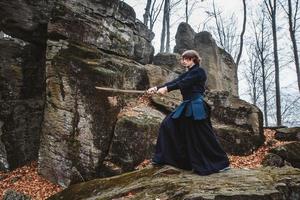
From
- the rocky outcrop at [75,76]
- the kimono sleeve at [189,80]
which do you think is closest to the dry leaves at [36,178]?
the rocky outcrop at [75,76]

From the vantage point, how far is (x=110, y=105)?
10.2 metres

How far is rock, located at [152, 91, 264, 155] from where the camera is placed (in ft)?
36.7

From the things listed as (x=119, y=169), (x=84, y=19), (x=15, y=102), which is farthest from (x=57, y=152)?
(x=84, y=19)

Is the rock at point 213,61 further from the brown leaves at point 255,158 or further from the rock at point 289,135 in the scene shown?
the brown leaves at point 255,158

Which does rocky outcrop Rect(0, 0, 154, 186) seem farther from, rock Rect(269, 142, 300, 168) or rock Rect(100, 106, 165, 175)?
rock Rect(269, 142, 300, 168)

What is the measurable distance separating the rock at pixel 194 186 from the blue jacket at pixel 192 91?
993 mm

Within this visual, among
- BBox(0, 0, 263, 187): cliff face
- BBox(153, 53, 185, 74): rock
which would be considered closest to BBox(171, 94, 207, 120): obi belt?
BBox(0, 0, 263, 187): cliff face

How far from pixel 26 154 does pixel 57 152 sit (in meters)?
1.99

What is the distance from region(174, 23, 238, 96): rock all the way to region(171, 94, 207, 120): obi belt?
12237mm

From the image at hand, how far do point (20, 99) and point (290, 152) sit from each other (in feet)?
28.1

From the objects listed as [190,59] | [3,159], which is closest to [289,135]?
[190,59]

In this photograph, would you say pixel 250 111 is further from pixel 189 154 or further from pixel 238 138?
pixel 189 154

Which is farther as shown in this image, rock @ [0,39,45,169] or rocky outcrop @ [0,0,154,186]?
rock @ [0,39,45,169]

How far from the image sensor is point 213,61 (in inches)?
773
